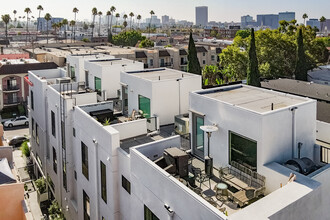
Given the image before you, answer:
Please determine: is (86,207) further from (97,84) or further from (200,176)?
(97,84)

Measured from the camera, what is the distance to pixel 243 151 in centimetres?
1265

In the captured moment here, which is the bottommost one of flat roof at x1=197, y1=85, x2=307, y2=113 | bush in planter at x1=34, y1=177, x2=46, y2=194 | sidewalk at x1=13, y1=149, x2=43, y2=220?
sidewalk at x1=13, y1=149, x2=43, y2=220

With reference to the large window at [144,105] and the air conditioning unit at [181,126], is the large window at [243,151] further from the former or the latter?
the large window at [144,105]

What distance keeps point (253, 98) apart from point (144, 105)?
7.00 metres

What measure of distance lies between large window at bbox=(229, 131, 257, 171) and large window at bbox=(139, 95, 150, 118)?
728 cm

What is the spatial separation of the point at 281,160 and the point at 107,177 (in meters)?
7.65

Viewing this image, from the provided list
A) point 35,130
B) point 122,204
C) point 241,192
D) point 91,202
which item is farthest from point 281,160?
point 35,130

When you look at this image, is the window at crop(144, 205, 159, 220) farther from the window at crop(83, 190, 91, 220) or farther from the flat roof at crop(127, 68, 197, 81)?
the flat roof at crop(127, 68, 197, 81)

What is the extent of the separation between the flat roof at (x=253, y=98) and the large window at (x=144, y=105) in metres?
4.55

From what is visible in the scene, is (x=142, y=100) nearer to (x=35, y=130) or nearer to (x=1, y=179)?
(x=1, y=179)

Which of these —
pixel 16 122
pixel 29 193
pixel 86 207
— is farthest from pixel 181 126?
pixel 16 122

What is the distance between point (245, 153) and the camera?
12.5 m

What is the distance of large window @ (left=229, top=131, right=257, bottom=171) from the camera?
478 inches

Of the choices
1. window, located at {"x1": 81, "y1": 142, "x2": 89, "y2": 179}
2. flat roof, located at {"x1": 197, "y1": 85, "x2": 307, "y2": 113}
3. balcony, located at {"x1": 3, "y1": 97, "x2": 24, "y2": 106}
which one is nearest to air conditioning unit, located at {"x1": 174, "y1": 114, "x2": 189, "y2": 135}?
flat roof, located at {"x1": 197, "y1": 85, "x2": 307, "y2": 113}
